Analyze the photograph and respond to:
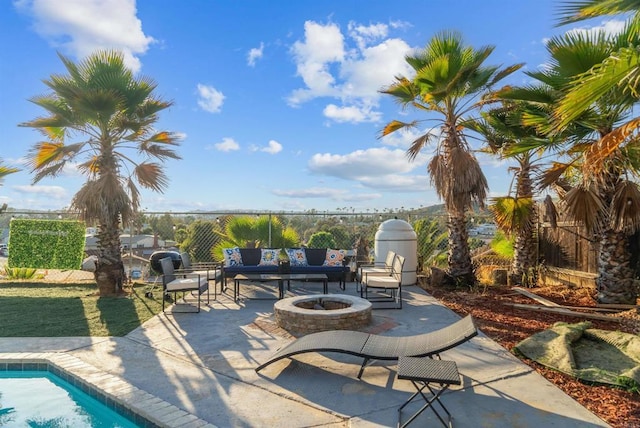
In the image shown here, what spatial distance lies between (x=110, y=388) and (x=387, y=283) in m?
4.44

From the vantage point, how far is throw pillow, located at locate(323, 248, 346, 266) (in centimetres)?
916

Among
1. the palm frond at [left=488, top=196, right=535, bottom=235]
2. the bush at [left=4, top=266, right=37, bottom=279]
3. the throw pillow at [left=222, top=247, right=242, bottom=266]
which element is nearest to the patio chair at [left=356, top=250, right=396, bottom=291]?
the palm frond at [left=488, top=196, right=535, bottom=235]

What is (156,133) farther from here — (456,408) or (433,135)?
(456,408)

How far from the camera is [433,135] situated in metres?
8.94

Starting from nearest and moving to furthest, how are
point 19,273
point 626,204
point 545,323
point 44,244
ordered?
point 545,323 → point 626,204 → point 44,244 → point 19,273

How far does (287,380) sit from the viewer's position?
3908 millimetres

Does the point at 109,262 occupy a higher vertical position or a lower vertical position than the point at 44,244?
lower

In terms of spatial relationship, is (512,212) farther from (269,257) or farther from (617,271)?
(269,257)

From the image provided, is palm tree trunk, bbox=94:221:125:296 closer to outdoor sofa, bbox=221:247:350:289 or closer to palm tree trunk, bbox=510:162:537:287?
outdoor sofa, bbox=221:247:350:289

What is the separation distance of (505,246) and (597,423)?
8483 millimetres

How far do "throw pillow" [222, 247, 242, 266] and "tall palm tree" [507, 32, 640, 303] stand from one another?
615 cm

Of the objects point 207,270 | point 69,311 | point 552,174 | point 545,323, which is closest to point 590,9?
point 552,174

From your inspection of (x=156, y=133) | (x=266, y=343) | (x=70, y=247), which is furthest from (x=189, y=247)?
(x=266, y=343)

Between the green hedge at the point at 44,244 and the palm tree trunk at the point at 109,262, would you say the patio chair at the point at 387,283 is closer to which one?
the palm tree trunk at the point at 109,262
